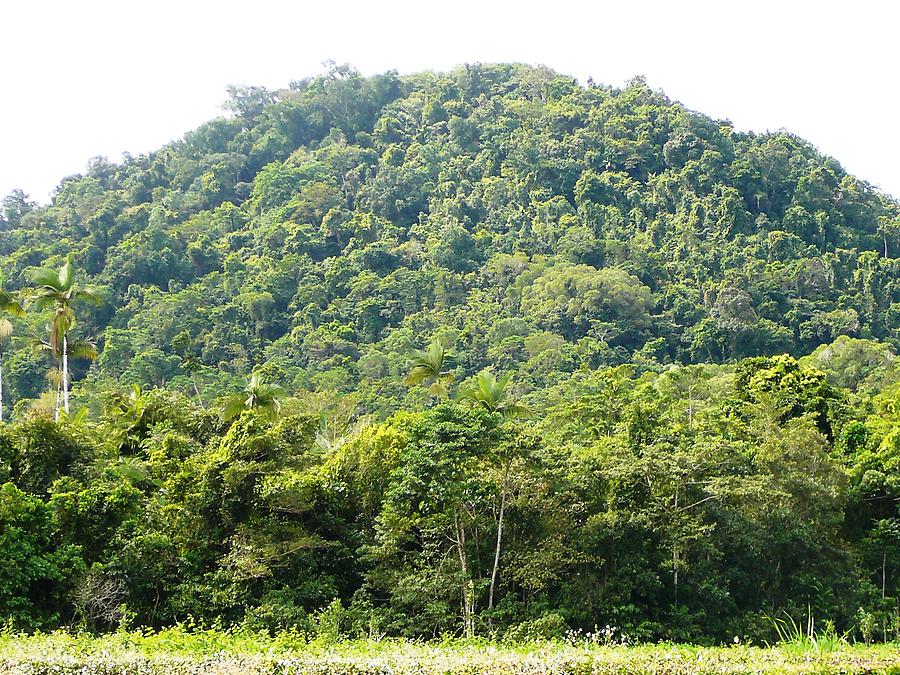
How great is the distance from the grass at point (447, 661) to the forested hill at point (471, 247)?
36838 millimetres

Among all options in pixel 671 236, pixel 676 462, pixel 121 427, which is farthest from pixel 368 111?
pixel 676 462

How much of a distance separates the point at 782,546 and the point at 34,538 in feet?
52.5

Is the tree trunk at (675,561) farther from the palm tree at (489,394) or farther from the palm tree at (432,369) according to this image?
the palm tree at (432,369)

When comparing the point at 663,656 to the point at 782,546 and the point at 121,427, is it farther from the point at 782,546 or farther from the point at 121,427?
the point at 121,427

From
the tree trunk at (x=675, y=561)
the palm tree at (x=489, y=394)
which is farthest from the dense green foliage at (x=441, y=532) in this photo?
the palm tree at (x=489, y=394)

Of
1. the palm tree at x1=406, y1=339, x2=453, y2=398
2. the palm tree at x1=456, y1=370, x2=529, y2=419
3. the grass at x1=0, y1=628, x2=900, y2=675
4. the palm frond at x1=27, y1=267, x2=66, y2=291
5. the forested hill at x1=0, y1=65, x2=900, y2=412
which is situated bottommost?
the grass at x1=0, y1=628, x2=900, y2=675

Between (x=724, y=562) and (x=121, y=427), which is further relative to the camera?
(x=121, y=427)

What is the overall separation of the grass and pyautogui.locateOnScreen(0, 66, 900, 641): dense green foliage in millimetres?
6061

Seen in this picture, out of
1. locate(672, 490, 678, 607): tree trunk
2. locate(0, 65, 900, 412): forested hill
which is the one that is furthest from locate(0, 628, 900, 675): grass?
locate(0, 65, 900, 412): forested hill

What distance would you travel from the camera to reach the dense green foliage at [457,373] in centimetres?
1923

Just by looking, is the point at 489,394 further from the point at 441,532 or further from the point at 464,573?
the point at 464,573

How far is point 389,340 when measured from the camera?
2494 inches

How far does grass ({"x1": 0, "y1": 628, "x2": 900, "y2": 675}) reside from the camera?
30.5 ft

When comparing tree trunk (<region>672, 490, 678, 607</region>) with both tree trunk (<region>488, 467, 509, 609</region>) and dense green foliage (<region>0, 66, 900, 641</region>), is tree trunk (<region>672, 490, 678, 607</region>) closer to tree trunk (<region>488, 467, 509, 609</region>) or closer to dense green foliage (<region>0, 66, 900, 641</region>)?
dense green foliage (<region>0, 66, 900, 641</region>)
